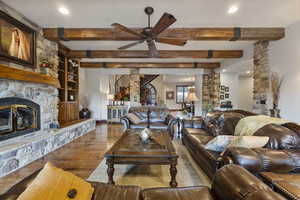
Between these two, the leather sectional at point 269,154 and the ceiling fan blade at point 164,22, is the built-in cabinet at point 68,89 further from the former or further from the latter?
the leather sectional at point 269,154

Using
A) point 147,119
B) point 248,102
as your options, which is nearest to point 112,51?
point 147,119

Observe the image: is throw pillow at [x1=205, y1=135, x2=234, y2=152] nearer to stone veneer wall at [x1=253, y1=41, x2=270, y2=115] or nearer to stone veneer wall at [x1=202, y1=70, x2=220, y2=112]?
stone veneer wall at [x1=253, y1=41, x2=270, y2=115]

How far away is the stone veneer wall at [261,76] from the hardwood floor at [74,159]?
4234 mm

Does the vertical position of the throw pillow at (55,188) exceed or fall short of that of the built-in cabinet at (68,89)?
it falls short

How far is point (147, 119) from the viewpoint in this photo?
4957 millimetres

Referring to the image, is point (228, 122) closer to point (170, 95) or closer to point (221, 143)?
point (221, 143)

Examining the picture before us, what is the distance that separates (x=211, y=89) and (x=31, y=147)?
6.97m

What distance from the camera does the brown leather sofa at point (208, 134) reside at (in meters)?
2.07

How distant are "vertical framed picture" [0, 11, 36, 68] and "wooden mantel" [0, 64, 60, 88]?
26 cm

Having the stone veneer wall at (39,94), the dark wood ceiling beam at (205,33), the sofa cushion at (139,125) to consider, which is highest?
the dark wood ceiling beam at (205,33)

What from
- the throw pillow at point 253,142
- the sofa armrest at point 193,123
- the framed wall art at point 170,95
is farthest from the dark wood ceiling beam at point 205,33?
the framed wall art at point 170,95

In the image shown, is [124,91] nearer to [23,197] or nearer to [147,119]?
[147,119]

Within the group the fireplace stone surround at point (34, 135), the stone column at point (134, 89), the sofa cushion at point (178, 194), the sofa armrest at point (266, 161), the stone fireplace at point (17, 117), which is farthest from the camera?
the stone column at point (134, 89)

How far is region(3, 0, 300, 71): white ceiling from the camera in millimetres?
2588
